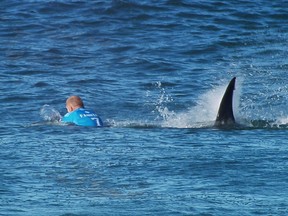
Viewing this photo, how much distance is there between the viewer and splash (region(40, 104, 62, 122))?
18.5m

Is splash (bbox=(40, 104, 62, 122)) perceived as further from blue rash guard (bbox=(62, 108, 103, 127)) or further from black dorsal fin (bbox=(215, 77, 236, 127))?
black dorsal fin (bbox=(215, 77, 236, 127))

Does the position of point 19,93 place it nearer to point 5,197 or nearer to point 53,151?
point 53,151

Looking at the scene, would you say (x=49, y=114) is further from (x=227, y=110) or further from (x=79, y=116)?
(x=227, y=110)

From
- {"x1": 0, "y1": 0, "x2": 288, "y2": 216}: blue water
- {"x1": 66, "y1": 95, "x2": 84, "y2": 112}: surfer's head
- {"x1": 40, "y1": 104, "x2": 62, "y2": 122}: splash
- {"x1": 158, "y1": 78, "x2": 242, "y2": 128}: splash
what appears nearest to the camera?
{"x1": 0, "y1": 0, "x2": 288, "y2": 216}: blue water

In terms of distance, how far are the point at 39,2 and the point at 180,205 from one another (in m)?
20.5

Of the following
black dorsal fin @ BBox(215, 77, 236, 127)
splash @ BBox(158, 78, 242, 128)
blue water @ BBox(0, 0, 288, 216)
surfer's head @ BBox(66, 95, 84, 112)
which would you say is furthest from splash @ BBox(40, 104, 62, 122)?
black dorsal fin @ BBox(215, 77, 236, 127)

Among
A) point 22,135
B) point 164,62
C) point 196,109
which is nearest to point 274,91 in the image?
point 196,109

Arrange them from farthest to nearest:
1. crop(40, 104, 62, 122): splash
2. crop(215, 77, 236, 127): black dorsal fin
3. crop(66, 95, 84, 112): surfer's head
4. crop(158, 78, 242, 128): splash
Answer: crop(40, 104, 62, 122): splash, crop(158, 78, 242, 128): splash, crop(66, 95, 84, 112): surfer's head, crop(215, 77, 236, 127): black dorsal fin

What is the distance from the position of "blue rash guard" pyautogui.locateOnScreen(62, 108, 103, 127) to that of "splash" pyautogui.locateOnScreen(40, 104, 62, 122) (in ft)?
2.99

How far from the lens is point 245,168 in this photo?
13.3m

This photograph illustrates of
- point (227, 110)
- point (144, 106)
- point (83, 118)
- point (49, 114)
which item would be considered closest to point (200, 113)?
point (144, 106)

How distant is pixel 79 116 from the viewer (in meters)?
17.2

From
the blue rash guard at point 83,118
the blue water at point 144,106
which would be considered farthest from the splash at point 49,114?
the blue rash guard at point 83,118

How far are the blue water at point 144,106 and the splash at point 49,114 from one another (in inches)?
5.8
